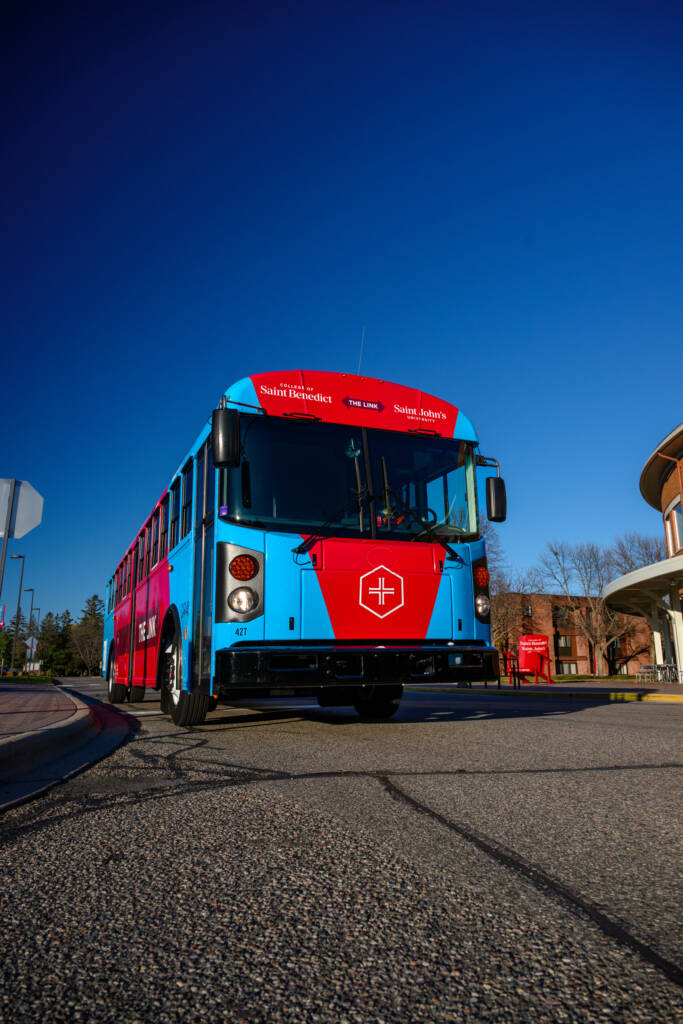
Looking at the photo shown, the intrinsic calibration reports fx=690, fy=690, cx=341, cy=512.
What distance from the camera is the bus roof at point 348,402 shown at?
24.0 ft

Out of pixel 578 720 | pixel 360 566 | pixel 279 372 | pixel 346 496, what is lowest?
pixel 578 720

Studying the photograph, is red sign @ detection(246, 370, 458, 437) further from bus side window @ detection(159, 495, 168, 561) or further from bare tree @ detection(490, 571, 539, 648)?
bare tree @ detection(490, 571, 539, 648)

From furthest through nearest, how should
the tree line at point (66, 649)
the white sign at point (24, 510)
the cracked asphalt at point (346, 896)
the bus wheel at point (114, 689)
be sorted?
the tree line at point (66, 649), the bus wheel at point (114, 689), the white sign at point (24, 510), the cracked asphalt at point (346, 896)

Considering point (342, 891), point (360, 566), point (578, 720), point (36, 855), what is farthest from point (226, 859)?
point (578, 720)

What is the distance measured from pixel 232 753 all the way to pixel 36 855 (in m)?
3.12

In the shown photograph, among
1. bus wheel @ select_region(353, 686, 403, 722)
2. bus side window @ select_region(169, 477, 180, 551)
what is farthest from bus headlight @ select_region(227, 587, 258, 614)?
bus wheel @ select_region(353, 686, 403, 722)

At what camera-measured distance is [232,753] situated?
6.04m

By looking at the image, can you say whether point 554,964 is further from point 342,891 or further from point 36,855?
point 36,855

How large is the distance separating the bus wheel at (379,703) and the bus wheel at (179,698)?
2.02 meters

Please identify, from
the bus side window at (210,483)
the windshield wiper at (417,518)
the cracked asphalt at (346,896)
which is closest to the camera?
the cracked asphalt at (346,896)

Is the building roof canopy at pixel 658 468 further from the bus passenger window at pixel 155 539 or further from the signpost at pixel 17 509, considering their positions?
the signpost at pixel 17 509

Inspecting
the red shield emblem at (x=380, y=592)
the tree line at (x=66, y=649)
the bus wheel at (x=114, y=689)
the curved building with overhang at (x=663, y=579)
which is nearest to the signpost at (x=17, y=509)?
the red shield emblem at (x=380, y=592)

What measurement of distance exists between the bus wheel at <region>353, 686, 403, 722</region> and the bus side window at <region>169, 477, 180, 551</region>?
321 centimetres

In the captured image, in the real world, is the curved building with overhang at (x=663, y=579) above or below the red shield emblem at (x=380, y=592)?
above
